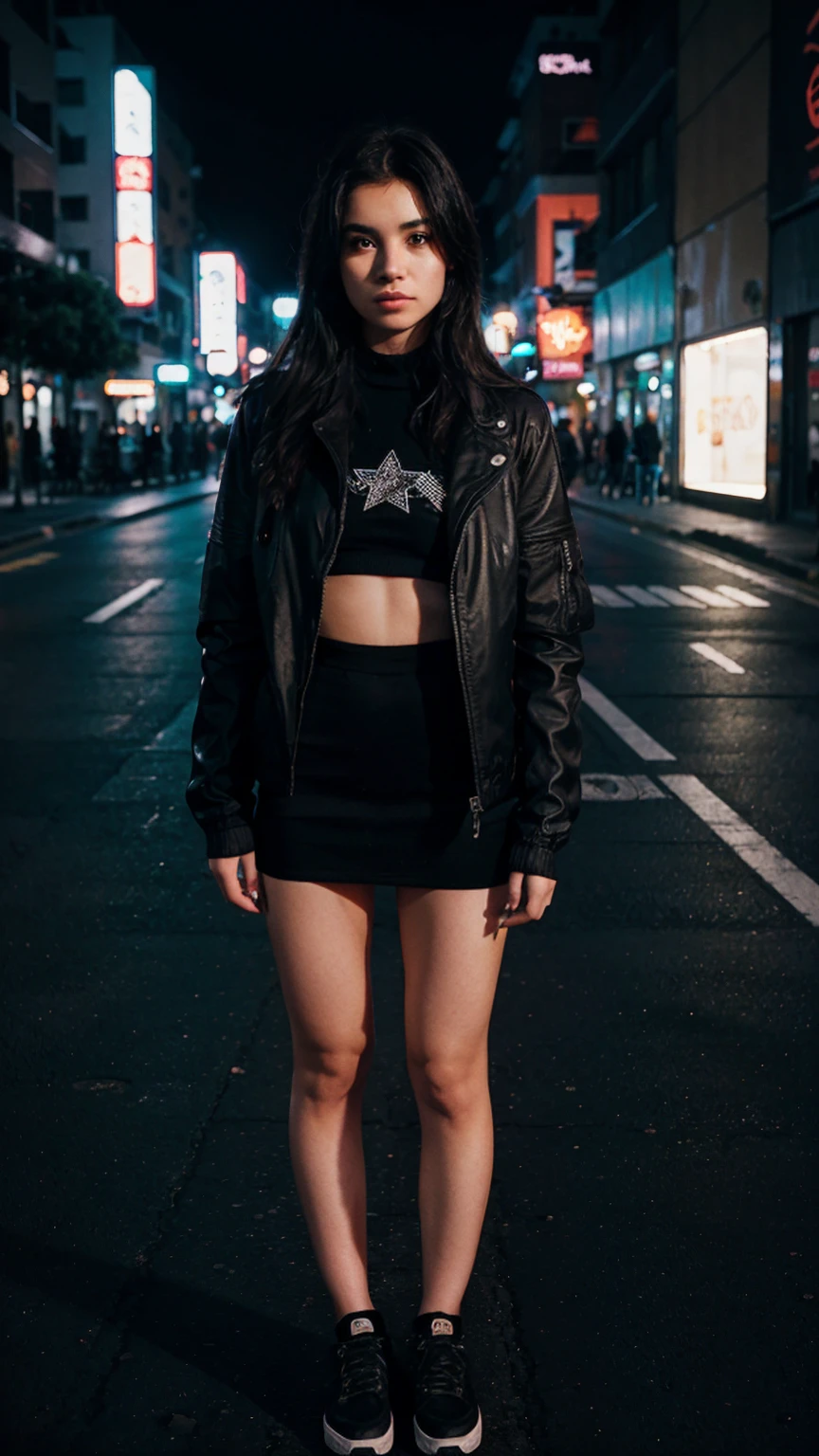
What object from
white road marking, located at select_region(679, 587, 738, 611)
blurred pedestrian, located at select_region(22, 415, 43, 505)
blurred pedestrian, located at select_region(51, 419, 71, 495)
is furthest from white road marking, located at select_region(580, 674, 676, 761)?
blurred pedestrian, located at select_region(51, 419, 71, 495)

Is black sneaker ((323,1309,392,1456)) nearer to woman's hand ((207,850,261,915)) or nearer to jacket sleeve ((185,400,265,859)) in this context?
woman's hand ((207,850,261,915))

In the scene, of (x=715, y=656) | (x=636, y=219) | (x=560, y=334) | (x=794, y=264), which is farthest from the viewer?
(x=560, y=334)

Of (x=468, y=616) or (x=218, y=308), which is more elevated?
(x=218, y=308)

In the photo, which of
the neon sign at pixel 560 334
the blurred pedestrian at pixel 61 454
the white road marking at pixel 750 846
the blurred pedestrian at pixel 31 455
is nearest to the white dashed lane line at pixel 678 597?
the white road marking at pixel 750 846

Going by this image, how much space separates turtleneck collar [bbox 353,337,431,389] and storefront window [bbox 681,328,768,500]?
1141 inches

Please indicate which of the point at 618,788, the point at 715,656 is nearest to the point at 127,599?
the point at 715,656

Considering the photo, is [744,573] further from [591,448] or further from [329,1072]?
[591,448]

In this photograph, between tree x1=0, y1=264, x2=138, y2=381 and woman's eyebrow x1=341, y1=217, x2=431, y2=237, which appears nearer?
woman's eyebrow x1=341, y1=217, x2=431, y2=237

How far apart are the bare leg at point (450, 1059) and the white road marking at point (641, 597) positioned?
14.5 meters

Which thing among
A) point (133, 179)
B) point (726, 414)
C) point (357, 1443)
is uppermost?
point (133, 179)

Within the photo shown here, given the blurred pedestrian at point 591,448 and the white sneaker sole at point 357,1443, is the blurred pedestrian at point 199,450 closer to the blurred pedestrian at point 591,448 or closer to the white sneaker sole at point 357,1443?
the blurred pedestrian at point 591,448

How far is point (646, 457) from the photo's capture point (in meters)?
36.9

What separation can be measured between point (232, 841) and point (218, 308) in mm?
93998

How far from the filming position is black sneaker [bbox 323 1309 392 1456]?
2762 millimetres
